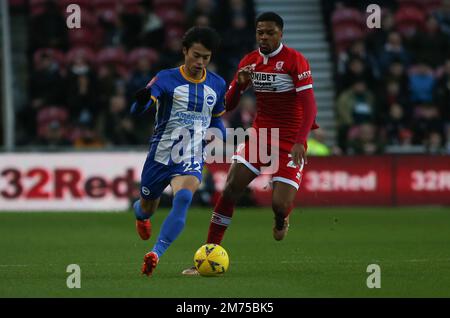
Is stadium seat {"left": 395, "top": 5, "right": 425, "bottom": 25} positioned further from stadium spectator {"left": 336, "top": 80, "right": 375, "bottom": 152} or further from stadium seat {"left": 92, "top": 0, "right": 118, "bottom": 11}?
stadium seat {"left": 92, "top": 0, "right": 118, "bottom": 11}

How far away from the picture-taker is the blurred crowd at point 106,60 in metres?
20.0

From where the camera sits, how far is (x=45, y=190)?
1861 centimetres

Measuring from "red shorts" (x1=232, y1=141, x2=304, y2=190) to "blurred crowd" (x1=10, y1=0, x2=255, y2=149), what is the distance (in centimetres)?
880

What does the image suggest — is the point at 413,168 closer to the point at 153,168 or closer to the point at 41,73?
the point at 41,73

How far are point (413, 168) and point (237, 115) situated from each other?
3.19 m

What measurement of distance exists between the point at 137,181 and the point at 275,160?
8.23 metres

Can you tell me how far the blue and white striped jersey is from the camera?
1000 cm

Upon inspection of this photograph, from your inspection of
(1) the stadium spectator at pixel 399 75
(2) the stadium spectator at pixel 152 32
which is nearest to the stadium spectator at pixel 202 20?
(2) the stadium spectator at pixel 152 32

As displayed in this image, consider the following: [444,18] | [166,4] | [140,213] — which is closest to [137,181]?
[166,4]

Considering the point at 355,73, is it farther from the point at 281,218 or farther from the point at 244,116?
the point at 281,218

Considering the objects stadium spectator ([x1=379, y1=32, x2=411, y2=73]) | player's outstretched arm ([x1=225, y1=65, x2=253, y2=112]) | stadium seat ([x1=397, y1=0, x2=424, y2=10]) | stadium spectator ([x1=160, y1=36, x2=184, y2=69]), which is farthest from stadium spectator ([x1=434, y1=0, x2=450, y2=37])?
player's outstretched arm ([x1=225, y1=65, x2=253, y2=112])

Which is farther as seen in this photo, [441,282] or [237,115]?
[237,115]
